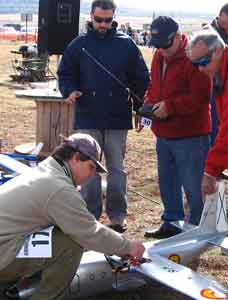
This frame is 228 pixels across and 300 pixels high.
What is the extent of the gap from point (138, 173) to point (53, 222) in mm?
4071

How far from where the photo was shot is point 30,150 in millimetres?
7656

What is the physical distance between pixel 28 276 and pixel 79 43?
2.29 meters

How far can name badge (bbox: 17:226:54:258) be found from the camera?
3.39 meters

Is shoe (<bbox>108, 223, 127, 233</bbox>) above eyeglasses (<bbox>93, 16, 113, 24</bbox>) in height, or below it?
below

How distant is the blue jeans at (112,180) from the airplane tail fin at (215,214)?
1.08 m

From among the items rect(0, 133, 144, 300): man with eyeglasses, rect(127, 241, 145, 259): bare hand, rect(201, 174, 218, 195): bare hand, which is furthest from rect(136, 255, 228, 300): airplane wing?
rect(201, 174, 218, 195): bare hand

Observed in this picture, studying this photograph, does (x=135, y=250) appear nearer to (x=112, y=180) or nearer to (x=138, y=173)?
(x=112, y=180)

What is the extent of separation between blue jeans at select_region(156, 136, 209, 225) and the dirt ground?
39 cm

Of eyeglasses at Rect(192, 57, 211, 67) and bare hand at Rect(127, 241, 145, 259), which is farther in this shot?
eyeglasses at Rect(192, 57, 211, 67)

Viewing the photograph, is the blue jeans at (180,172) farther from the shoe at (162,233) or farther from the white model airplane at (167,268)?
the white model airplane at (167,268)

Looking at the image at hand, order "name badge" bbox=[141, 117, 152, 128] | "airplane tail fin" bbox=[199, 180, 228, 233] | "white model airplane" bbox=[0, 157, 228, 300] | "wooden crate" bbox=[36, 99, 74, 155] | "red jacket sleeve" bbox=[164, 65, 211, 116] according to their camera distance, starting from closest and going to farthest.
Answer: "white model airplane" bbox=[0, 157, 228, 300] < "airplane tail fin" bbox=[199, 180, 228, 233] < "red jacket sleeve" bbox=[164, 65, 211, 116] < "name badge" bbox=[141, 117, 152, 128] < "wooden crate" bbox=[36, 99, 74, 155]

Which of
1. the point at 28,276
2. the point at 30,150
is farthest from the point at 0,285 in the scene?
the point at 30,150

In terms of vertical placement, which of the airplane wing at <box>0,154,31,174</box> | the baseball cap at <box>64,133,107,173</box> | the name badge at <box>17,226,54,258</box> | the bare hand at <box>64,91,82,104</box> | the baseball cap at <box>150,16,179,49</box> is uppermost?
the baseball cap at <box>150,16,179,49</box>

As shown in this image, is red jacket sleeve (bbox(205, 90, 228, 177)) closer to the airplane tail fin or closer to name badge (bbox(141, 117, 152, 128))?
the airplane tail fin
